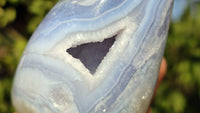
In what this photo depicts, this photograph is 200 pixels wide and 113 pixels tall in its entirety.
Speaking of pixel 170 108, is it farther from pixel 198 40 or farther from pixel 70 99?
pixel 70 99

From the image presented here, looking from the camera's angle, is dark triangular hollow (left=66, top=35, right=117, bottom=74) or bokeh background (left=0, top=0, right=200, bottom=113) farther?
A: bokeh background (left=0, top=0, right=200, bottom=113)

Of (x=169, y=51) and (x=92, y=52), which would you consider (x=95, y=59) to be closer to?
(x=92, y=52)

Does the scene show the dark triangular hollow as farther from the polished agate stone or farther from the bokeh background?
the bokeh background

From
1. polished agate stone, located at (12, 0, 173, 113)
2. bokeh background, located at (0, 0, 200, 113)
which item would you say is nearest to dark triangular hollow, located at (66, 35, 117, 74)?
polished agate stone, located at (12, 0, 173, 113)

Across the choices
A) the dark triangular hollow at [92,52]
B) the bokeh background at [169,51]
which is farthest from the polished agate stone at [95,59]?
the bokeh background at [169,51]

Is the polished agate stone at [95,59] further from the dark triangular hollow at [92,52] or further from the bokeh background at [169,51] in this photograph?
the bokeh background at [169,51]

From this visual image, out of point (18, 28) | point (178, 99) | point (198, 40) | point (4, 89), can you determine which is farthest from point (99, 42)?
point (198, 40)
